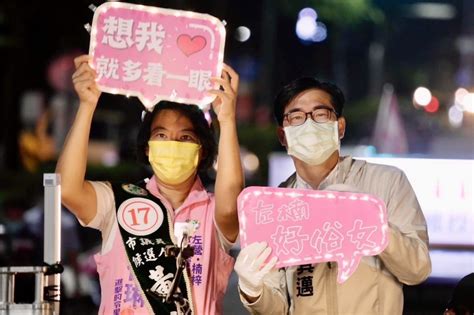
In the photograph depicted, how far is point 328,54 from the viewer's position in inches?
1210

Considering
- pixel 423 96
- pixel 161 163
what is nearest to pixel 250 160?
pixel 423 96

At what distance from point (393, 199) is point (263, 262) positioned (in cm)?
63

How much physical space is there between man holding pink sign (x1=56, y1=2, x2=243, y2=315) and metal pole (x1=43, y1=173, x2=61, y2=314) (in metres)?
0.12

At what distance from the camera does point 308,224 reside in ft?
13.2

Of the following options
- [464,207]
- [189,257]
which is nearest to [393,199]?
[189,257]

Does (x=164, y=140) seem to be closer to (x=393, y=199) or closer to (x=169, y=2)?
(x=393, y=199)

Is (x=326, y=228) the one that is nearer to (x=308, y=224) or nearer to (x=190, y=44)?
(x=308, y=224)

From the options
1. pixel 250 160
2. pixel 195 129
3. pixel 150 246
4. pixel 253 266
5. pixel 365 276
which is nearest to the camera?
pixel 253 266

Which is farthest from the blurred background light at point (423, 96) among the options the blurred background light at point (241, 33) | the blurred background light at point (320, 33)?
the blurred background light at point (241, 33)

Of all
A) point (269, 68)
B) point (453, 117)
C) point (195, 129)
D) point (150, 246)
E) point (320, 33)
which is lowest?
point (150, 246)

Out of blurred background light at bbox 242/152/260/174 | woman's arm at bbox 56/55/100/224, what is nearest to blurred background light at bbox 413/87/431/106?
blurred background light at bbox 242/152/260/174

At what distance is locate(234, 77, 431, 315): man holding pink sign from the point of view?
394cm

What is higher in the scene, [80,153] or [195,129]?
[195,129]

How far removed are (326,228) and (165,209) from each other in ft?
2.47
